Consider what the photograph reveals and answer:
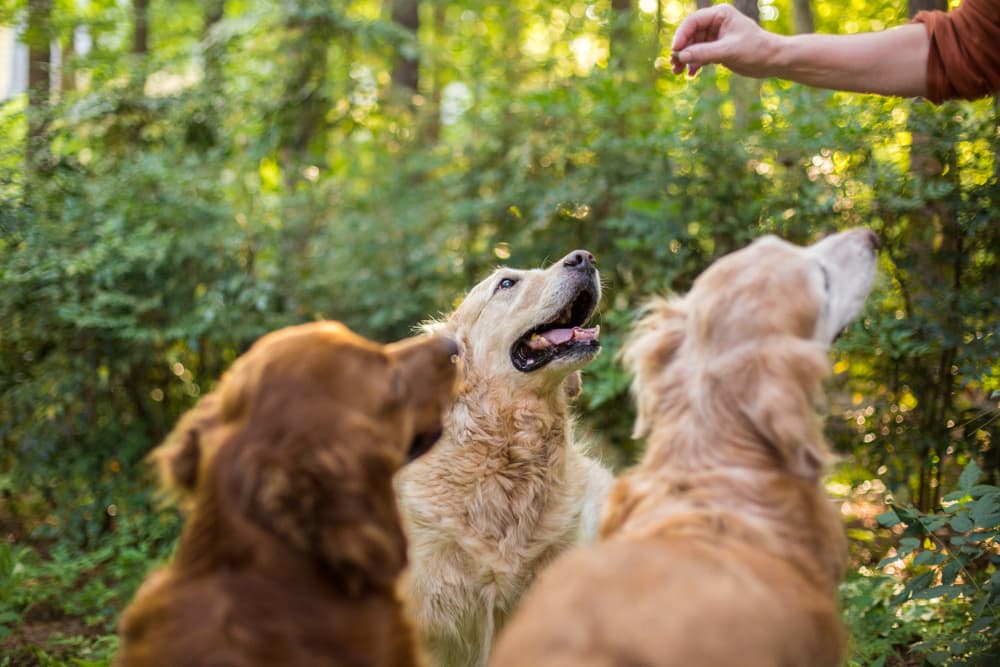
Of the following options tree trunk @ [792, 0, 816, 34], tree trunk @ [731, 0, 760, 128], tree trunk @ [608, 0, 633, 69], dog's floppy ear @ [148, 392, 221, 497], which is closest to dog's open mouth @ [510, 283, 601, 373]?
dog's floppy ear @ [148, 392, 221, 497]

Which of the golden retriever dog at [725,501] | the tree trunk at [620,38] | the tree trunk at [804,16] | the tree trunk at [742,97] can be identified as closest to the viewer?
the golden retriever dog at [725,501]

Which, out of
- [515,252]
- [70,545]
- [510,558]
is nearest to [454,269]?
[515,252]

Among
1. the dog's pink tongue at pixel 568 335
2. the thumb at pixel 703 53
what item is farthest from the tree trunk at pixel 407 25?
the thumb at pixel 703 53

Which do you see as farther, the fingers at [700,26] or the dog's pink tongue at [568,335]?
the dog's pink tongue at [568,335]

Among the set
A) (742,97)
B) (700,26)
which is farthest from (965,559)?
(742,97)

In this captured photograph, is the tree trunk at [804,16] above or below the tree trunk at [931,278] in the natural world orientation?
above

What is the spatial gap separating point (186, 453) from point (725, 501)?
1.52 metres

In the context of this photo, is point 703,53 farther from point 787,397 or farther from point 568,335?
point 787,397

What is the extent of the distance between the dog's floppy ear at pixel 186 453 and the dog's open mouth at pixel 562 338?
1851 millimetres

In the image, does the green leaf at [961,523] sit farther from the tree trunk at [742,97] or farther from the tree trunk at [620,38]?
the tree trunk at [620,38]

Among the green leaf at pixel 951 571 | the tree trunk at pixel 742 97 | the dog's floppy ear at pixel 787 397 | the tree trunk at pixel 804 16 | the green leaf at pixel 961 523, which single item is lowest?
the green leaf at pixel 951 571

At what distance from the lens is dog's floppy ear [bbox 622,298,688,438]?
2732mm

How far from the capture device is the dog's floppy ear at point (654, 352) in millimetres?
2732

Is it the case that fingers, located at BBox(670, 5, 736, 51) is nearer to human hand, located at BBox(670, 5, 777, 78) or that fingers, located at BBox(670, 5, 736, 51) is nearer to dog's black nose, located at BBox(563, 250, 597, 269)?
human hand, located at BBox(670, 5, 777, 78)
